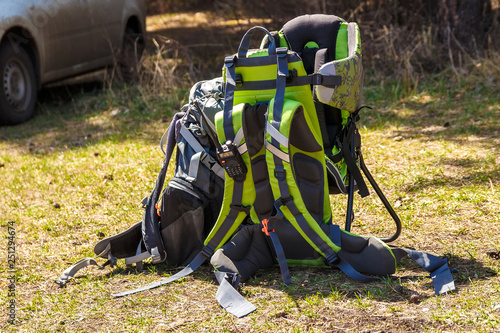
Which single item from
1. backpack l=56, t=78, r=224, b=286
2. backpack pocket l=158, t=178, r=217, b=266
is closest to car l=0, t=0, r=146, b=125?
backpack l=56, t=78, r=224, b=286

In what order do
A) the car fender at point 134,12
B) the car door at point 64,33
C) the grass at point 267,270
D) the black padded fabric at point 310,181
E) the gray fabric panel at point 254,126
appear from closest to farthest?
the grass at point 267,270, the gray fabric panel at point 254,126, the black padded fabric at point 310,181, the car door at point 64,33, the car fender at point 134,12

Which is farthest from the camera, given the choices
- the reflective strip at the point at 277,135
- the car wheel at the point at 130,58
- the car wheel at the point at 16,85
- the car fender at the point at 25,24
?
the car wheel at the point at 130,58

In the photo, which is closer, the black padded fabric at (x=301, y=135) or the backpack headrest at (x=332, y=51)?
the black padded fabric at (x=301, y=135)

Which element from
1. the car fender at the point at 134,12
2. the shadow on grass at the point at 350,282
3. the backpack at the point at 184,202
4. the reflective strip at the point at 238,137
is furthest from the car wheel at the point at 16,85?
the reflective strip at the point at 238,137

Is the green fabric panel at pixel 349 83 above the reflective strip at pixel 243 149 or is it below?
above

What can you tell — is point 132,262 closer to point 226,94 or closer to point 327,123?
point 226,94

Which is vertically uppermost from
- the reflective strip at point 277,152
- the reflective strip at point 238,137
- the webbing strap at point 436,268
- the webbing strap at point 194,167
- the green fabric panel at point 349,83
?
the green fabric panel at point 349,83

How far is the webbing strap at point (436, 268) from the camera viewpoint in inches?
123

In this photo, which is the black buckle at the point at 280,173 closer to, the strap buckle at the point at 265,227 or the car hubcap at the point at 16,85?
the strap buckle at the point at 265,227

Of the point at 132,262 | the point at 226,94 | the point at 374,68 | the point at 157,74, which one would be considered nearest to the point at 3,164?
the point at 157,74

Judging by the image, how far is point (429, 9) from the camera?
8.34m

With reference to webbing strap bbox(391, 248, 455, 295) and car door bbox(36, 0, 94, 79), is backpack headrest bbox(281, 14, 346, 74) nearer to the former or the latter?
webbing strap bbox(391, 248, 455, 295)

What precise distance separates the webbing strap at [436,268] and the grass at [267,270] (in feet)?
0.15

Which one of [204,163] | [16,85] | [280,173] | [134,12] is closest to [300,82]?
[280,173]
